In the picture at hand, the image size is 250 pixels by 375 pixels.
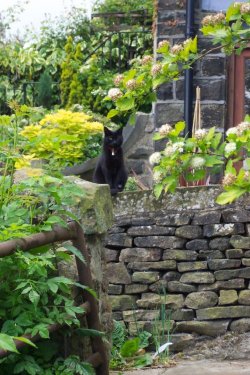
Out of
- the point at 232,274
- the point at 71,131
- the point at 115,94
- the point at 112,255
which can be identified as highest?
the point at 115,94

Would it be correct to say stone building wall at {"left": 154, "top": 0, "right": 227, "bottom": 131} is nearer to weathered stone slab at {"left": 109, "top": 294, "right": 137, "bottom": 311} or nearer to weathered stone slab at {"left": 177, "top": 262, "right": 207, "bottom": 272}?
weathered stone slab at {"left": 177, "top": 262, "right": 207, "bottom": 272}

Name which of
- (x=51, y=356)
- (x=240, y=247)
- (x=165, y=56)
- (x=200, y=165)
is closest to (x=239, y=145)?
(x=200, y=165)

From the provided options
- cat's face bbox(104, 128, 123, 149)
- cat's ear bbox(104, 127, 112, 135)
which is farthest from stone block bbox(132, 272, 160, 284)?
cat's ear bbox(104, 127, 112, 135)

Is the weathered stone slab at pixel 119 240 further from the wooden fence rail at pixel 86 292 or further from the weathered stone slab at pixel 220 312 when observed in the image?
the wooden fence rail at pixel 86 292

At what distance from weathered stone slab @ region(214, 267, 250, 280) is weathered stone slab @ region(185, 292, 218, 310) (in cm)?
16

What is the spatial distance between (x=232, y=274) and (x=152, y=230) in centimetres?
78

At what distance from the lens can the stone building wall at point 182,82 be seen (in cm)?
1038

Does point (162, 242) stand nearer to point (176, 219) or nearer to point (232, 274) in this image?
point (176, 219)

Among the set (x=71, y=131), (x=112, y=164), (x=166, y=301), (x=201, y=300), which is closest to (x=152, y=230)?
(x=166, y=301)

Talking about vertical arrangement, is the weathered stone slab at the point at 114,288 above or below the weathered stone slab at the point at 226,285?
below

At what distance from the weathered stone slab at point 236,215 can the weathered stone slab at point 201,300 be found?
2.15 feet

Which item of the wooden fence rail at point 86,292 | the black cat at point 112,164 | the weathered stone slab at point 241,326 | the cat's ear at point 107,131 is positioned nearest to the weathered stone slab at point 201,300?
the weathered stone slab at point 241,326

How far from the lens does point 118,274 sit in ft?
26.6

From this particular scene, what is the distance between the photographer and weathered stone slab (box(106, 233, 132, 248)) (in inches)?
321
